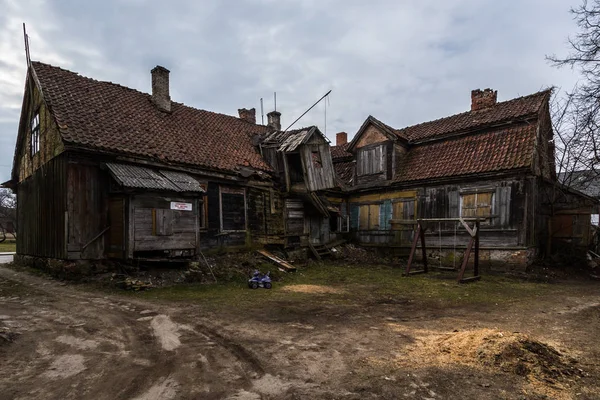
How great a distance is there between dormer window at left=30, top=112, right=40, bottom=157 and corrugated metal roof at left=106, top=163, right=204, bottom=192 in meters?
4.97

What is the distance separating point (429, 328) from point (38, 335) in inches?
263

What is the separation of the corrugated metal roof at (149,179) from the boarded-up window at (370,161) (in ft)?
33.1

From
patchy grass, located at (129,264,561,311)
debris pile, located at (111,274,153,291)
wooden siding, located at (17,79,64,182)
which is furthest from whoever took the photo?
wooden siding, located at (17,79,64,182)

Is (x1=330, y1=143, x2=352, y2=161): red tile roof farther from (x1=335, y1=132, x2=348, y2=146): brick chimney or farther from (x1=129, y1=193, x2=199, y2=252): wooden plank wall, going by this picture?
(x1=129, y1=193, x2=199, y2=252): wooden plank wall

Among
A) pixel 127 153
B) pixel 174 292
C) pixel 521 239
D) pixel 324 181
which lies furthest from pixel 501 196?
pixel 127 153

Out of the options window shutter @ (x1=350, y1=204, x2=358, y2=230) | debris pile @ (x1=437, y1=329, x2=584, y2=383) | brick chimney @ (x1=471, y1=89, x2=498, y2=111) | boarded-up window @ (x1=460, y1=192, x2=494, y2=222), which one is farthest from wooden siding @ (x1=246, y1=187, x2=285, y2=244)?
debris pile @ (x1=437, y1=329, x2=584, y2=383)

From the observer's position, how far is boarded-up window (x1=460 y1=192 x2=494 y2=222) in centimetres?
1513

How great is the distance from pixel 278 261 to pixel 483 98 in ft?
41.7

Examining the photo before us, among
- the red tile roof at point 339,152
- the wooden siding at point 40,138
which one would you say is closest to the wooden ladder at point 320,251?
the red tile roof at point 339,152

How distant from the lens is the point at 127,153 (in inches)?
467

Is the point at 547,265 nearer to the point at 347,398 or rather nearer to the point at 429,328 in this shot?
Result: the point at 429,328

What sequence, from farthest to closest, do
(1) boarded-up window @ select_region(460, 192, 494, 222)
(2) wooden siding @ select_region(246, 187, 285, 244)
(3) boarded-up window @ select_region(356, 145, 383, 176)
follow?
(3) boarded-up window @ select_region(356, 145, 383, 176) < (2) wooden siding @ select_region(246, 187, 285, 244) < (1) boarded-up window @ select_region(460, 192, 494, 222)

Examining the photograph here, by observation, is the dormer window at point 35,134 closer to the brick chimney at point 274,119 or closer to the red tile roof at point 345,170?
the brick chimney at point 274,119

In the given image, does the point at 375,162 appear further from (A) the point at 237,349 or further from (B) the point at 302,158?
(A) the point at 237,349
